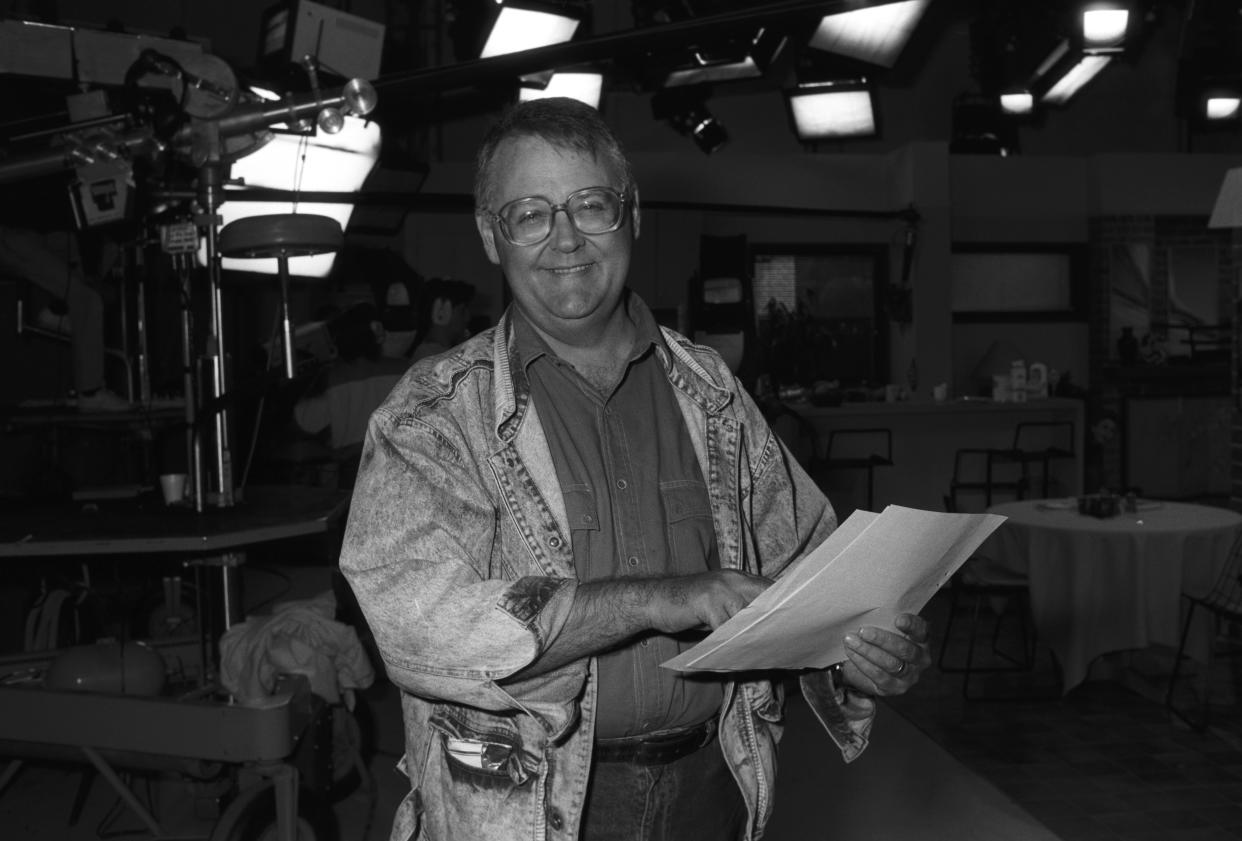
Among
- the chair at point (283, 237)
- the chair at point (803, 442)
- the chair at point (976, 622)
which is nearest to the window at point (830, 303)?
the chair at point (803, 442)

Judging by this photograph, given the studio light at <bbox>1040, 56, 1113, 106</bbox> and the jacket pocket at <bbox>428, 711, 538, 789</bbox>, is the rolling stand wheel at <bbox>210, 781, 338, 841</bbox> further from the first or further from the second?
the studio light at <bbox>1040, 56, 1113, 106</bbox>

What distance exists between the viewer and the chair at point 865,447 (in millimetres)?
8562

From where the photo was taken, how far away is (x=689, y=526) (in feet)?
4.57

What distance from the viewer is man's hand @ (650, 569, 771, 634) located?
1.14m

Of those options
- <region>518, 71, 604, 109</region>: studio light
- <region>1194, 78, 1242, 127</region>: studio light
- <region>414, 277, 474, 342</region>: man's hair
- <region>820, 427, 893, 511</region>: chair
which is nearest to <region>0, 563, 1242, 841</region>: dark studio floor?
<region>414, 277, 474, 342</region>: man's hair

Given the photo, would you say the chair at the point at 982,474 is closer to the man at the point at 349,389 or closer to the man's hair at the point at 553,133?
the man at the point at 349,389

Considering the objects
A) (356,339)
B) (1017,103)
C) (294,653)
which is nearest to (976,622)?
(356,339)

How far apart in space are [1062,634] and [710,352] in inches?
152

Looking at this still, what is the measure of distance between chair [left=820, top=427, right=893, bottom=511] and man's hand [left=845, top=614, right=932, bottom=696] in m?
7.16

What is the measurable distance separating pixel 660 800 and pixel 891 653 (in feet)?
1.15

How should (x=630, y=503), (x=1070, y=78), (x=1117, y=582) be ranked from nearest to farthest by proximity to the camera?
(x=630, y=503) < (x=1117, y=582) < (x=1070, y=78)

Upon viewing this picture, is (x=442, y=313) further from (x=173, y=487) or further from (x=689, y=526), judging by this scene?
(x=689, y=526)

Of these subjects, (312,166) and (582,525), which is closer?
(582,525)

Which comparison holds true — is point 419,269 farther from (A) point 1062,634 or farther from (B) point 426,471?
(B) point 426,471
